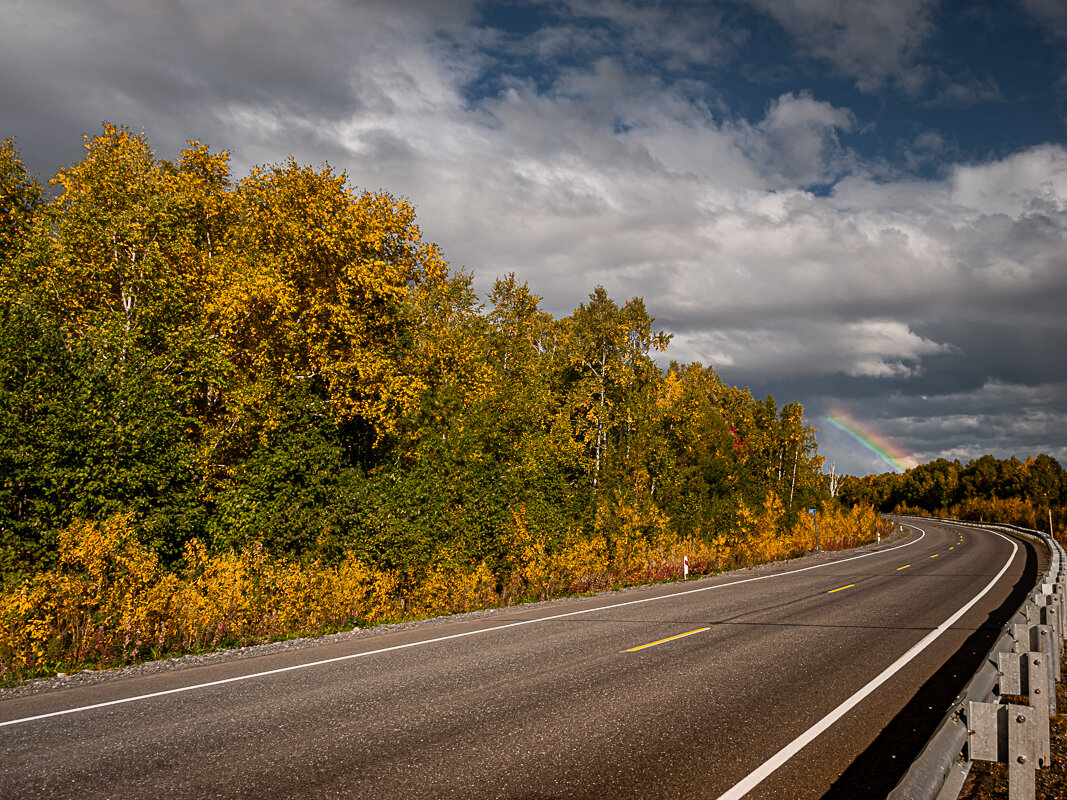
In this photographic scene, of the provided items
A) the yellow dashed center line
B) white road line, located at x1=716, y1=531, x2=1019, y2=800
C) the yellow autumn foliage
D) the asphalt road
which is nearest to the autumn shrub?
the yellow autumn foliage

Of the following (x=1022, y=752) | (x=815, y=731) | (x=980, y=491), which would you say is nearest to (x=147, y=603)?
(x=815, y=731)

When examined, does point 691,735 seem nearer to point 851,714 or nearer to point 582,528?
point 851,714

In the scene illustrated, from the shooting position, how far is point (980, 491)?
92.1 meters

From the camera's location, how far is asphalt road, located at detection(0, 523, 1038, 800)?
15.0 feet

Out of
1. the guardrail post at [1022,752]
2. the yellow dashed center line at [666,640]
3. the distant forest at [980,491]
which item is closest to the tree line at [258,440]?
the yellow dashed center line at [666,640]

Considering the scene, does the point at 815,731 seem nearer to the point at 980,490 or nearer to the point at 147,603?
the point at 147,603

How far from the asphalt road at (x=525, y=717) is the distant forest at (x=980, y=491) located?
59300 millimetres

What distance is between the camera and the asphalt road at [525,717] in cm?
457

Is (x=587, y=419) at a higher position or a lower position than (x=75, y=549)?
higher

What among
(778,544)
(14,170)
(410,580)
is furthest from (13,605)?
(778,544)

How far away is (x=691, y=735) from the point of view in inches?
216

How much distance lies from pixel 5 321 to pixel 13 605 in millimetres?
6566

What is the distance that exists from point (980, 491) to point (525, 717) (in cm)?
11188

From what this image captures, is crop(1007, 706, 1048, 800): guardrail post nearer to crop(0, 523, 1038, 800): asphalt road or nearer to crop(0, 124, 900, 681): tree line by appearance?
crop(0, 523, 1038, 800): asphalt road
